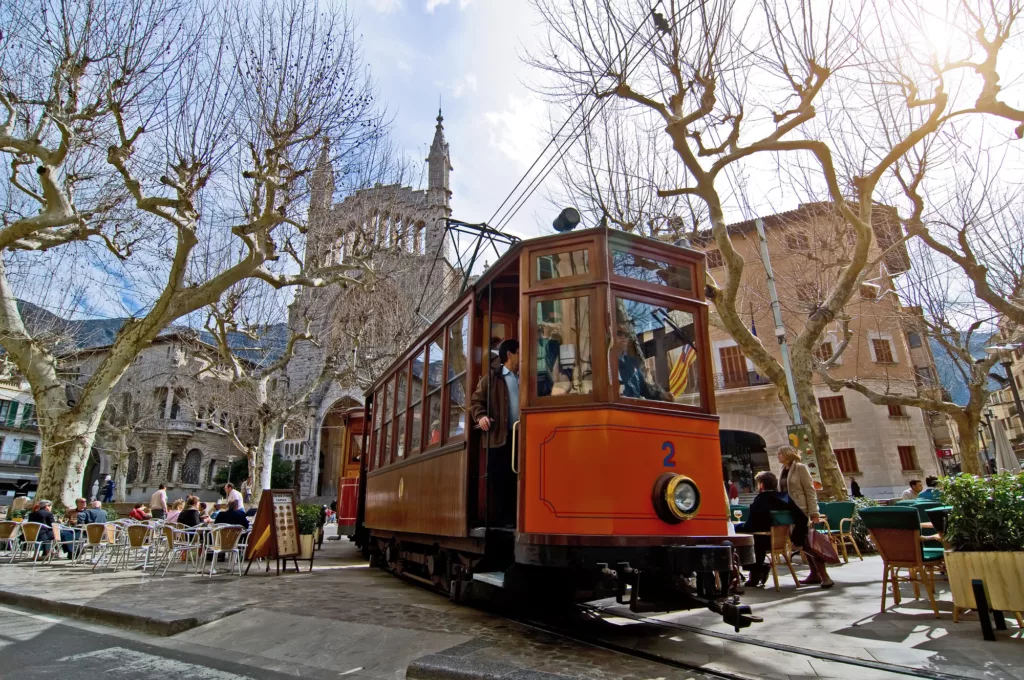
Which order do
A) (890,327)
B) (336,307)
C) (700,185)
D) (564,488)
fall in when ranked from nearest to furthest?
(564,488) < (700,185) < (336,307) < (890,327)

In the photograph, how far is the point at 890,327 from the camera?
67.5 ft

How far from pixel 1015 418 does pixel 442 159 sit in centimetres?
4676

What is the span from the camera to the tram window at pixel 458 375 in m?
5.01

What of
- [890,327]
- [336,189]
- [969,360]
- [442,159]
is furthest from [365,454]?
[442,159]

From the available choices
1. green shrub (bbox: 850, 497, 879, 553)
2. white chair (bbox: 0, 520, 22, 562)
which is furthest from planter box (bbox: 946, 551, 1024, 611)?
white chair (bbox: 0, 520, 22, 562)

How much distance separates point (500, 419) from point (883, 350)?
21.1 metres

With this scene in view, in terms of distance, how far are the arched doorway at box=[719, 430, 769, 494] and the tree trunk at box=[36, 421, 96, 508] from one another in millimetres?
19088

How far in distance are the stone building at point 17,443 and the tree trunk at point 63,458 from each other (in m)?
33.1

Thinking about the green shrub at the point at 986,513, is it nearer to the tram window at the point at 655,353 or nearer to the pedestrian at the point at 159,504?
the tram window at the point at 655,353

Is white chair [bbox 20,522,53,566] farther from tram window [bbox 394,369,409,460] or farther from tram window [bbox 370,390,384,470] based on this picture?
tram window [bbox 394,369,409,460]

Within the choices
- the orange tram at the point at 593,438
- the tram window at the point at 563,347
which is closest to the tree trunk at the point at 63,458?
the orange tram at the point at 593,438

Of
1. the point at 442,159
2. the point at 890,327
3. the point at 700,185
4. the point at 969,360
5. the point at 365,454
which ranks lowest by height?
the point at 365,454

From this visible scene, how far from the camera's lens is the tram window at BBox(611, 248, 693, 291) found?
4.30m

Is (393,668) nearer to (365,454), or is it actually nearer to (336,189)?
(365,454)
